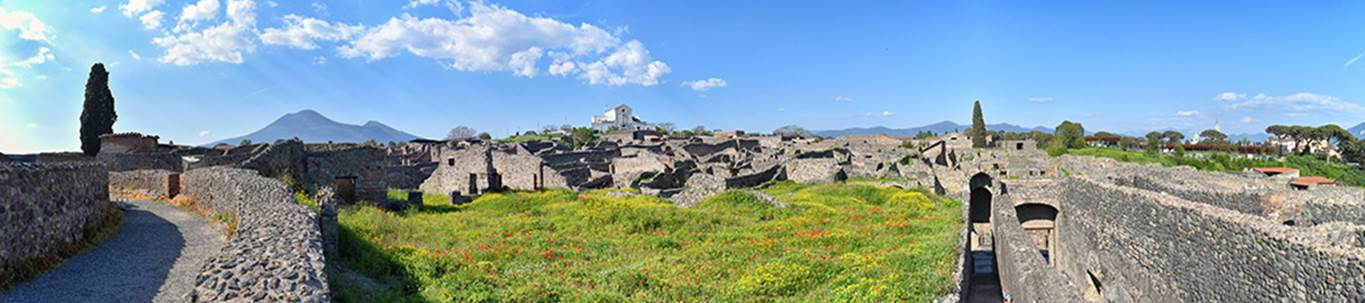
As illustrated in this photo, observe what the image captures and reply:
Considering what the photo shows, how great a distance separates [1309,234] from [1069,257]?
11515mm

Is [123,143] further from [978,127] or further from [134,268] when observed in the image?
[978,127]

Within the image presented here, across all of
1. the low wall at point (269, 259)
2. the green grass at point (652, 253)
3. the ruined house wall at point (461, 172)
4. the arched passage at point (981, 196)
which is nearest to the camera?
the low wall at point (269, 259)

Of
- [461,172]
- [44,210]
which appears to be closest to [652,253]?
[44,210]

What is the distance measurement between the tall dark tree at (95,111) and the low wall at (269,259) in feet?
108

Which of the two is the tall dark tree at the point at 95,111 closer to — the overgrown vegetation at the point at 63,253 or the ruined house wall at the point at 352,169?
the ruined house wall at the point at 352,169

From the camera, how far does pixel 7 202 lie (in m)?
8.22

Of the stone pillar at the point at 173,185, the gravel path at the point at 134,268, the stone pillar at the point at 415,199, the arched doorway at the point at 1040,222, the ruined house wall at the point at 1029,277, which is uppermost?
the stone pillar at the point at 173,185

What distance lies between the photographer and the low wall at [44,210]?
26.7 ft

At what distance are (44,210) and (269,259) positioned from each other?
5698 millimetres

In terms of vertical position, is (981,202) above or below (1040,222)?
above

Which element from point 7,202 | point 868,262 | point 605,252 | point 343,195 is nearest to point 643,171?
point 343,195

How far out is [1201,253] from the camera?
10250mm

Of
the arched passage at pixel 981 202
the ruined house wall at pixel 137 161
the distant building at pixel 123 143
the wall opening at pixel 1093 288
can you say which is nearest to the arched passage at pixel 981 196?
the arched passage at pixel 981 202

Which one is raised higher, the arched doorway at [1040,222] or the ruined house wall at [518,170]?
the ruined house wall at [518,170]
